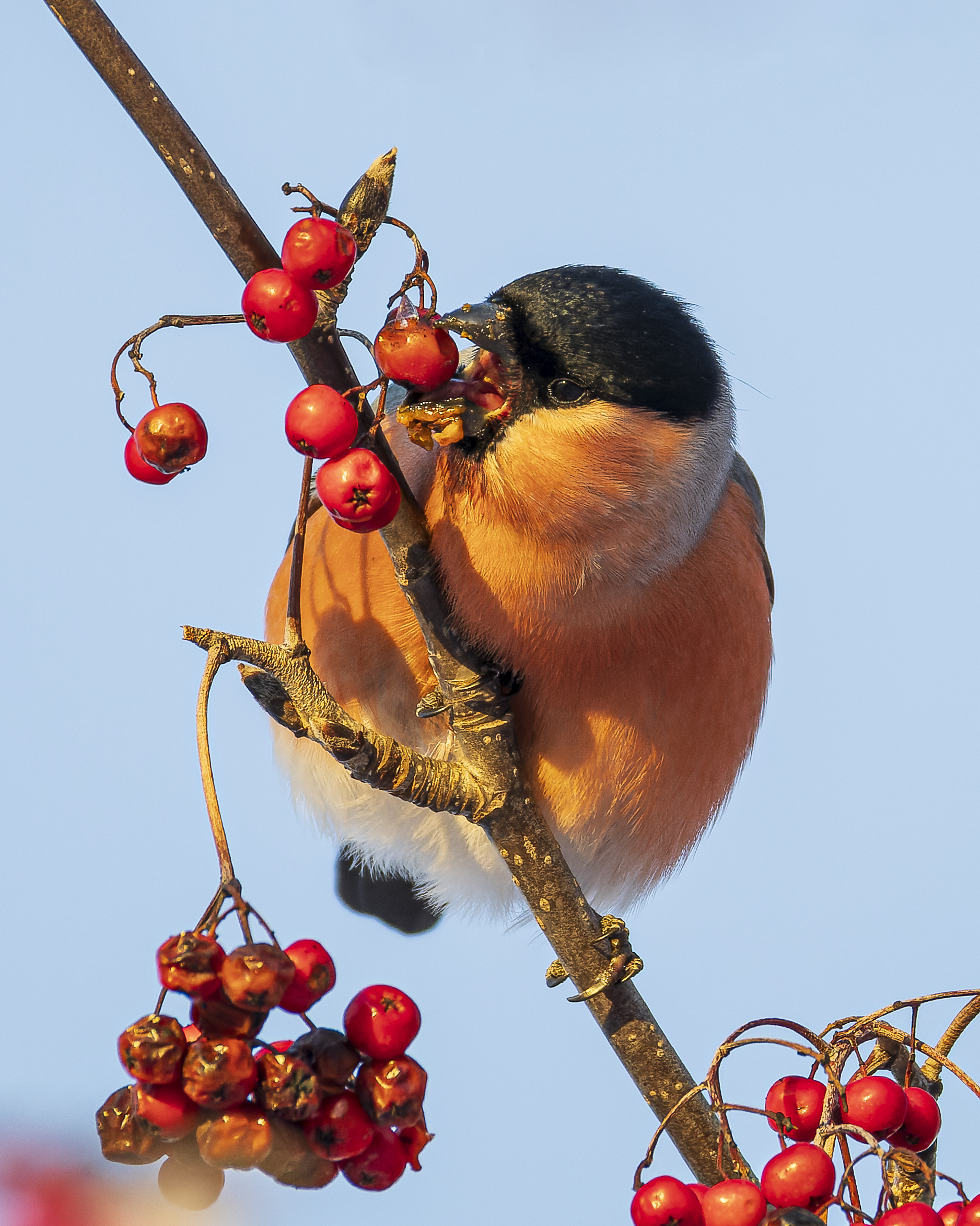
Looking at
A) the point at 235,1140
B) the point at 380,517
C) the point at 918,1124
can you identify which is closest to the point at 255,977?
the point at 235,1140

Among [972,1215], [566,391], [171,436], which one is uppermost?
[566,391]

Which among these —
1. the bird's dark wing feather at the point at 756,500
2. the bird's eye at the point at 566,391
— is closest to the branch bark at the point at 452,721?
the bird's eye at the point at 566,391

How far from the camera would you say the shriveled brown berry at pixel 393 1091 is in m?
1.80

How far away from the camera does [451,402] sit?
256 centimetres

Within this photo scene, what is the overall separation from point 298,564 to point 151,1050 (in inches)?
32.2

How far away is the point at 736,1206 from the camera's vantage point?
6.23ft

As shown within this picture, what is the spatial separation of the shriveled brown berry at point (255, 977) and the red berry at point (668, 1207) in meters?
0.67

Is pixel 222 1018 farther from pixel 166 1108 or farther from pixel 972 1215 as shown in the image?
pixel 972 1215

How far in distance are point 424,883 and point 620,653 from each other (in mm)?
1385

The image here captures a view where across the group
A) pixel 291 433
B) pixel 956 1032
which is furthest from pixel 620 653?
pixel 291 433

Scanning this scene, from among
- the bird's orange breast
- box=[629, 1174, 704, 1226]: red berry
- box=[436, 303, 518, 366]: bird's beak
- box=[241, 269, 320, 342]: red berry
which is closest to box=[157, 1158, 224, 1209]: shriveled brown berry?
box=[629, 1174, 704, 1226]: red berry

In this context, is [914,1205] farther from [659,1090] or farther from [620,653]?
[620,653]

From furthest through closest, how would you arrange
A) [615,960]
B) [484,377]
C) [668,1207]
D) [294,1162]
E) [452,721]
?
[615,960] < [452,721] < [484,377] < [668,1207] < [294,1162]

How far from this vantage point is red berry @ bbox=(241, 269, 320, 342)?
1.93 m
